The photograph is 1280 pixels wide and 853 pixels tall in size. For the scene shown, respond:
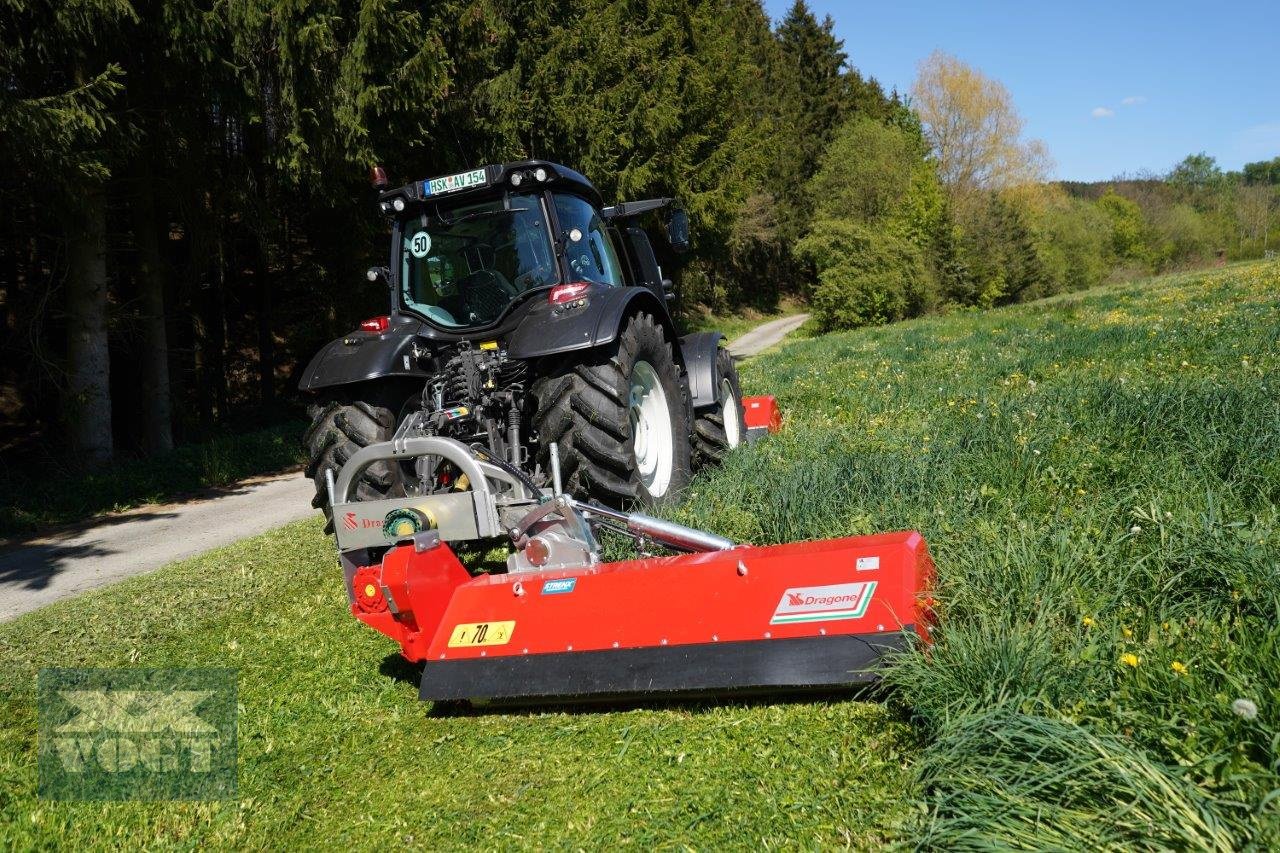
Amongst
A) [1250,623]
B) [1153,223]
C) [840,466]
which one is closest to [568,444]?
[840,466]

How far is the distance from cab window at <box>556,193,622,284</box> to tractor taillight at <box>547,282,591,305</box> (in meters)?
0.38

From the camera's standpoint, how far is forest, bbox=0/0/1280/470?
9805mm

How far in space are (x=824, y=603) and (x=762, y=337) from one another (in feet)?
97.3

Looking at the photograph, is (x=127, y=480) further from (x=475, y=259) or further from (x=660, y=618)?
(x=660, y=618)

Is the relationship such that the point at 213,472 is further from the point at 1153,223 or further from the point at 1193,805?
the point at 1153,223

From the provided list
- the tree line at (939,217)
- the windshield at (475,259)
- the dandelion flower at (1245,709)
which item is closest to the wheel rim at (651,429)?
the windshield at (475,259)

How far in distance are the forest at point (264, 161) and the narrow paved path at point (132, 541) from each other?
2311 mm

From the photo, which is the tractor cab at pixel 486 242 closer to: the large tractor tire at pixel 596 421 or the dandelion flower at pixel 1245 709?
the large tractor tire at pixel 596 421

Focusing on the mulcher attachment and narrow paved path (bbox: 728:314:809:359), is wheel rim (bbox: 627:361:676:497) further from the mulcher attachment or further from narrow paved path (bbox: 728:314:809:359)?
narrow paved path (bbox: 728:314:809:359)

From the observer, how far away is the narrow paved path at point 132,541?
6492 mm

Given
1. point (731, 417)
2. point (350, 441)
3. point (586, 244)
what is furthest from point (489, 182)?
point (731, 417)

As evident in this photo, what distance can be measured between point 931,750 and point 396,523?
2171 millimetres

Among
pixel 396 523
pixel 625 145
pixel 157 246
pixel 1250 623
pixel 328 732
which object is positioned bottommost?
pixel 328 732

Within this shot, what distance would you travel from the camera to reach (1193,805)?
189 cm
